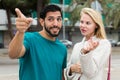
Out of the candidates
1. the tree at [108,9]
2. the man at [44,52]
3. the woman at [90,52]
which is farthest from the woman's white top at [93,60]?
the tree at [108,9]

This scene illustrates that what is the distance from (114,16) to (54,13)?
101 feet

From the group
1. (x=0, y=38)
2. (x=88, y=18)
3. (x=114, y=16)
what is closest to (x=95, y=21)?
(x=88, y=18)

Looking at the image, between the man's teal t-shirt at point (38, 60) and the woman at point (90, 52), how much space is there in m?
0.17

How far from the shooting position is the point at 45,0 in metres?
27.8

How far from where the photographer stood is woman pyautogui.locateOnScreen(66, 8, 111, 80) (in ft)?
9.98

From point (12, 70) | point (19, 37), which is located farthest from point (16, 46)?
point (12, 70)

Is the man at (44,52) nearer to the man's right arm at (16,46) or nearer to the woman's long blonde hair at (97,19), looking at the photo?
the man's right arm at (16,46)

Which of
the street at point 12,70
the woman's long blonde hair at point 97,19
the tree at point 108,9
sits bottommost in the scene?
the street at point 12,70

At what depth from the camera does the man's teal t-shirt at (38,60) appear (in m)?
3.28

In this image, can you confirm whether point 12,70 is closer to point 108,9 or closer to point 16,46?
point 16,46

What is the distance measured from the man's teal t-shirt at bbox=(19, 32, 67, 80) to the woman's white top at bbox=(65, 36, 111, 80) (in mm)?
184

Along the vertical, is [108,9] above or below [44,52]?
below

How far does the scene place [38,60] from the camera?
3.29m

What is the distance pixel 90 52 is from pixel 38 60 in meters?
0.51
